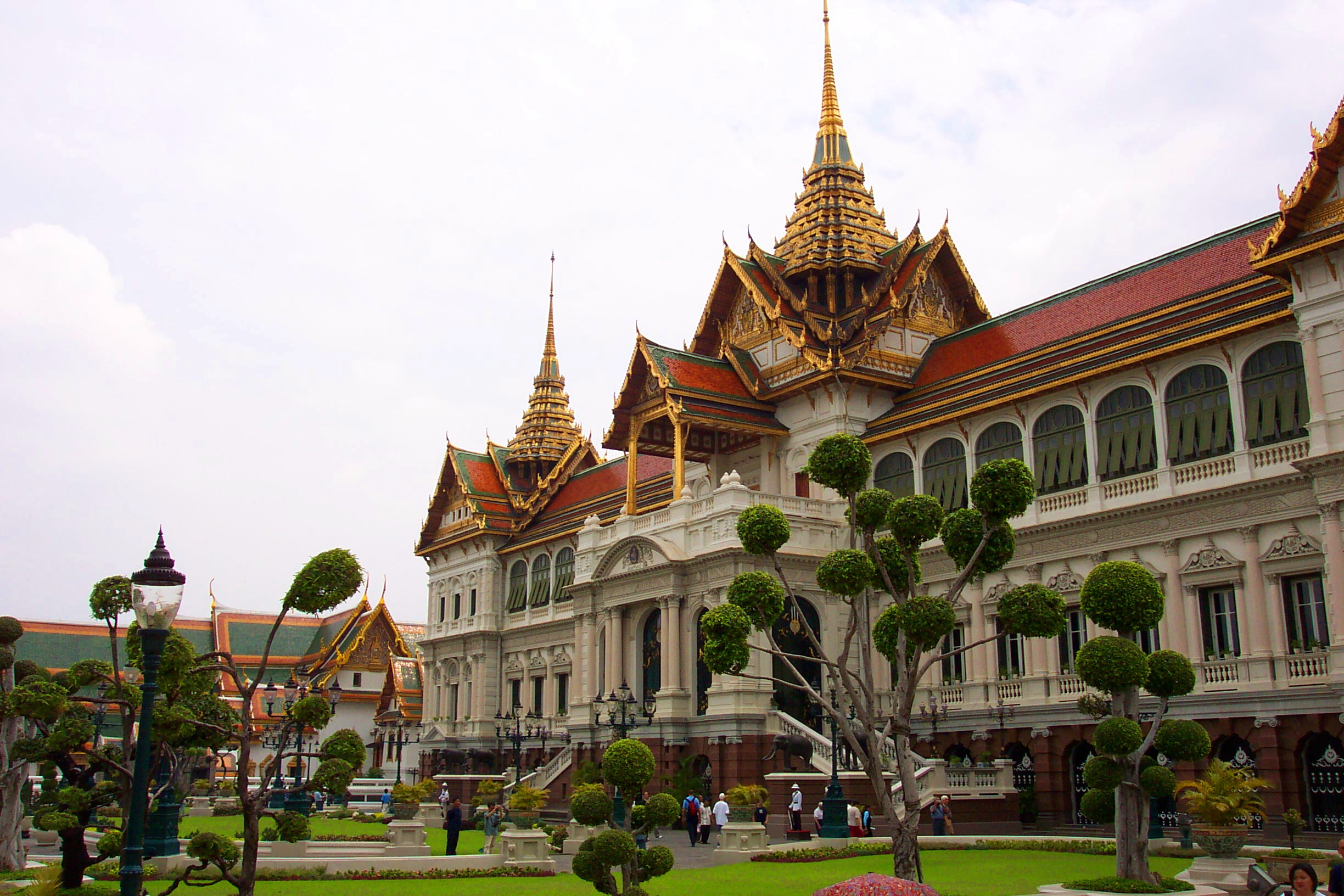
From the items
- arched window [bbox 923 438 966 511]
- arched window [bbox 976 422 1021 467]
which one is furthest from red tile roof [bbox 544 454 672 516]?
arched window [bbox 976 422 1021 467]

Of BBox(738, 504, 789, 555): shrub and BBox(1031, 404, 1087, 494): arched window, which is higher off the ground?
BBox(1031, 404, 1087, 494): arched window

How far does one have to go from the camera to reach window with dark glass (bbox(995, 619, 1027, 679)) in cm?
3025

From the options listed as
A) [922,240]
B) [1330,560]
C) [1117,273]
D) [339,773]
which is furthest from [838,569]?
[922,240]

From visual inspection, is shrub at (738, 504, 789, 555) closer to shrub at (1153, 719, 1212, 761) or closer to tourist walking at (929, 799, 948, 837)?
shrub at (1153, 719, 1212, 761)

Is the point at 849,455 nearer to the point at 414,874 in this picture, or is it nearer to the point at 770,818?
the point at 414,874

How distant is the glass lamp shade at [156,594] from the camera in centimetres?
1249

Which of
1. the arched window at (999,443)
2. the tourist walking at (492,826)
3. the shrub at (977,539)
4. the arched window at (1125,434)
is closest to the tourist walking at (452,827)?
the tourist walking at (492,826)

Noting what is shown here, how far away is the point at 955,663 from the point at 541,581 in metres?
22.4

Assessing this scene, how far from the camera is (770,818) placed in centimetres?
2941

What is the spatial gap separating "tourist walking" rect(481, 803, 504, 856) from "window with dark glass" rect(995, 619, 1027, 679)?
12062 millimetres

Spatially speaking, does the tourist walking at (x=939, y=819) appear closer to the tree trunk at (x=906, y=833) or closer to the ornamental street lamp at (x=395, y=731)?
the tree trunk at (x=906, y=833)

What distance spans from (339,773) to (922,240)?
97.9 ft

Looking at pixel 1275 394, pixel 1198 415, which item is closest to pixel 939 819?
pixel 1198 415

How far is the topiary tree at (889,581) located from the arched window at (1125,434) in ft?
40.0
